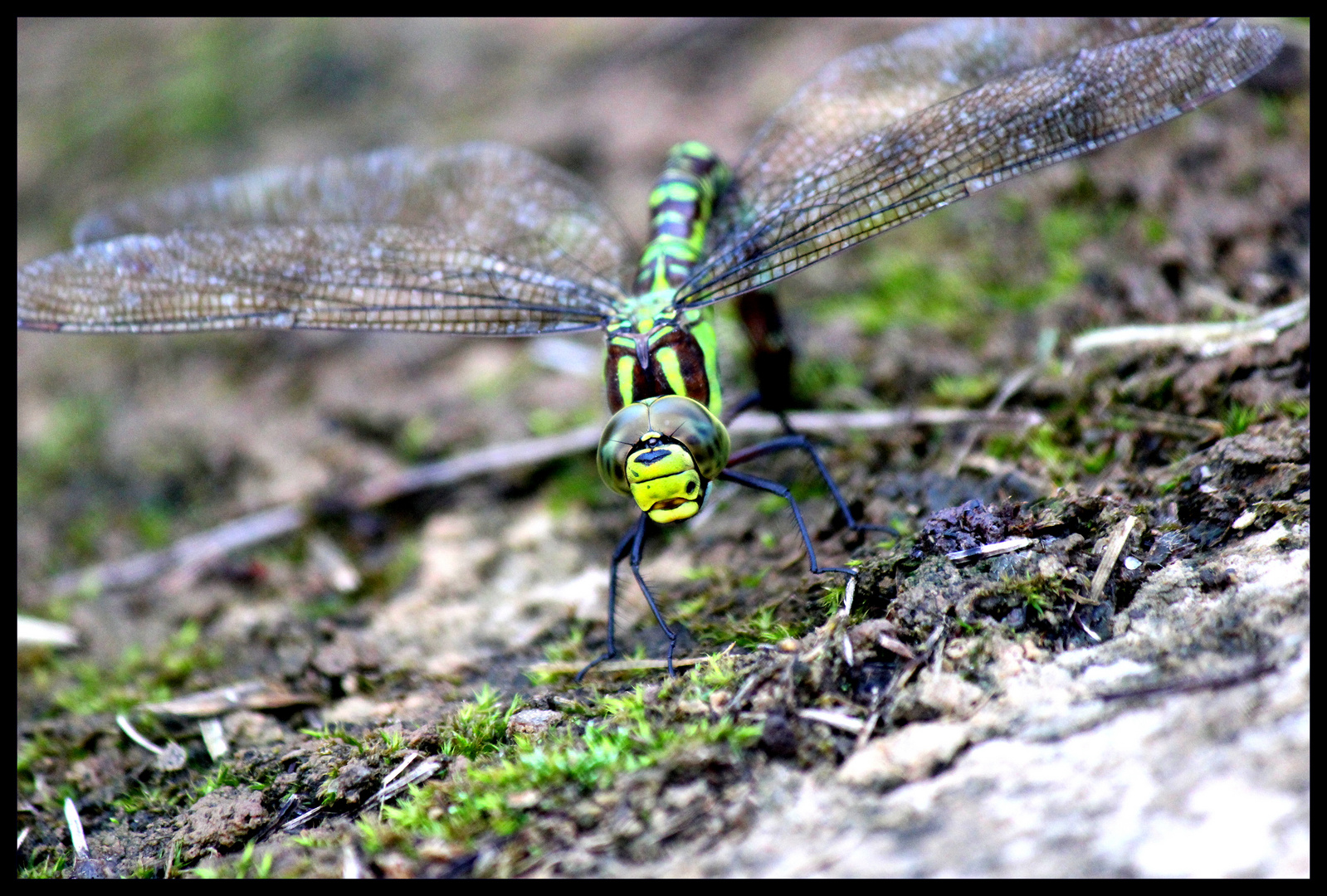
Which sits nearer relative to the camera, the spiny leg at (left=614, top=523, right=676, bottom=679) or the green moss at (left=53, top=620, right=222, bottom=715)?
the spiny leg at (left=614, top=523, right=676, bottom=679)

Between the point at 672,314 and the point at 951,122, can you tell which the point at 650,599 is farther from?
the point at 951,122

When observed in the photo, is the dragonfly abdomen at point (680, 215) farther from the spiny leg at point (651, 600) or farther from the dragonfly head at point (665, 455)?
the spiny leg at point (651, 600)

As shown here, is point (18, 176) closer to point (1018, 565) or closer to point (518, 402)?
point (518, 402)

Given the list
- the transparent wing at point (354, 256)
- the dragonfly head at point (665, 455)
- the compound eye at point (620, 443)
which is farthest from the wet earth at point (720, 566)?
the transparent wing at point (354, 256)

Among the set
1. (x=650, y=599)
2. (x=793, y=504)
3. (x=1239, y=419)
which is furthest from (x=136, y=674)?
(x=1239, y=419)

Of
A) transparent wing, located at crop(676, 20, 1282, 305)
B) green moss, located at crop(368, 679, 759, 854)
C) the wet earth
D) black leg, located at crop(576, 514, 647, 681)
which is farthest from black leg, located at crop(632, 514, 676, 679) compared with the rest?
transparent wing, located at crop(676, 20, 1282, 305)

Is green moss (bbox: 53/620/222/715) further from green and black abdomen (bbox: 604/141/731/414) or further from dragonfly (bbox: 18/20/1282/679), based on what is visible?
green and black abdomen (bbox: 604/141/731/414)
